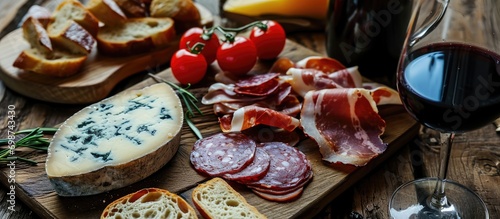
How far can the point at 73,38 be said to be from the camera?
222cm

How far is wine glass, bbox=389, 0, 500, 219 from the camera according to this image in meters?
1.45

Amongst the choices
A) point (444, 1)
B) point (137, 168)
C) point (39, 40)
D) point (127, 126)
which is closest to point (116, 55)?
point (39, 40)

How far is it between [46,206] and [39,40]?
2.63 feet

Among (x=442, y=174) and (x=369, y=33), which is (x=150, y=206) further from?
(x=369, y=33)

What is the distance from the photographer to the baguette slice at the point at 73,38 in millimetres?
2226

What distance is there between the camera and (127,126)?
178 cm

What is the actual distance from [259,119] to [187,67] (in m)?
0.40

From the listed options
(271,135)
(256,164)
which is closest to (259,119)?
(271,135)

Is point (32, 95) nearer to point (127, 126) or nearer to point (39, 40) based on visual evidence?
point (39, 40)

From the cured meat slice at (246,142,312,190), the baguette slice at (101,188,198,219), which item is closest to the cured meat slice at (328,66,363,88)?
the cured meat slice at (246,142,312,190)

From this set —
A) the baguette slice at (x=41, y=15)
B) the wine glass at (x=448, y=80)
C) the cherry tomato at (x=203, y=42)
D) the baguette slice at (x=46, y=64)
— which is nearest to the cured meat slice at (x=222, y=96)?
the cherry tomato at (x=203, y=42)

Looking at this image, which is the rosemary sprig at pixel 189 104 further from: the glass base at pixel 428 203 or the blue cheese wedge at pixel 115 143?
the glass base at pixel 428 203

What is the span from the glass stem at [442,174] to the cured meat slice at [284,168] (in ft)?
1.17

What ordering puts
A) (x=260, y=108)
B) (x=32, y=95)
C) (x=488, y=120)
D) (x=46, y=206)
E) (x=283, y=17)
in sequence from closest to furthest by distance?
(x=488, y=120), (x=46, y=206), (x=260, y=108), (x=32, y=95), (x=283, y=17)
